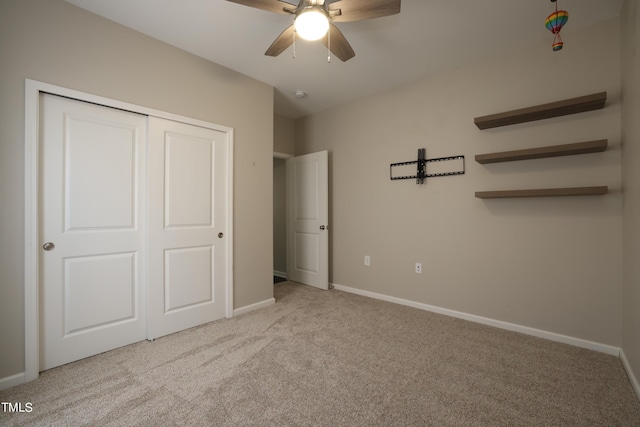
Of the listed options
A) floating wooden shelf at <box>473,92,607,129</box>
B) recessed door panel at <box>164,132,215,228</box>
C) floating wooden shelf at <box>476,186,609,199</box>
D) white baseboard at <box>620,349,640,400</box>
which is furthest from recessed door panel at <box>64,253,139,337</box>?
white baseboard at <box>620,349,640,400</box>

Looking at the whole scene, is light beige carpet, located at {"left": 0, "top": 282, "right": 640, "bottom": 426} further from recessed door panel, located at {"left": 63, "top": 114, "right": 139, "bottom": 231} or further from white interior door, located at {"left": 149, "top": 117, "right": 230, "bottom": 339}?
recessed door panel, located at {"left": 63, "top": 114, "right": 139, "bottom": 231}

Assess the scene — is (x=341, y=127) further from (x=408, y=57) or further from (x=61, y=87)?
(x=61, y=87)

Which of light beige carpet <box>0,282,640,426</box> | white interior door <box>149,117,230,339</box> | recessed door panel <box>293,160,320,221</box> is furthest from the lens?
recessed door panel <box>293,160,320,221</box>

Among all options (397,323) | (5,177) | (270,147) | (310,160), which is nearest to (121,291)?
(5,177)

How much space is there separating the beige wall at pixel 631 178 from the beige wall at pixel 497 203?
0.15 m

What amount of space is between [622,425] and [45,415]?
3.01 m

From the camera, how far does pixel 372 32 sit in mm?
2328

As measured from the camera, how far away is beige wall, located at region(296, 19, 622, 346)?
7.20 ft

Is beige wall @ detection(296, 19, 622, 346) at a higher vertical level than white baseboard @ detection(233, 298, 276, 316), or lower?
higher

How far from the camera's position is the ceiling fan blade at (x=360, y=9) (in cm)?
166

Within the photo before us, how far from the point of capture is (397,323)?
8.99ft

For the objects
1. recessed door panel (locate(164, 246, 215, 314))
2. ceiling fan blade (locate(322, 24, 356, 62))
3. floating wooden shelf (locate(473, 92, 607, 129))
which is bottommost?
recessed door panel (locate(164, 246, 215, 314))

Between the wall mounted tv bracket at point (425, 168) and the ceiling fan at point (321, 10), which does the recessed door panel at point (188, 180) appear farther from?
the wall mounted tv bracket at point (425, 168)

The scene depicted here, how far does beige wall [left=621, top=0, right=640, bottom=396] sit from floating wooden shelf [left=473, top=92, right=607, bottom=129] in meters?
0.16
